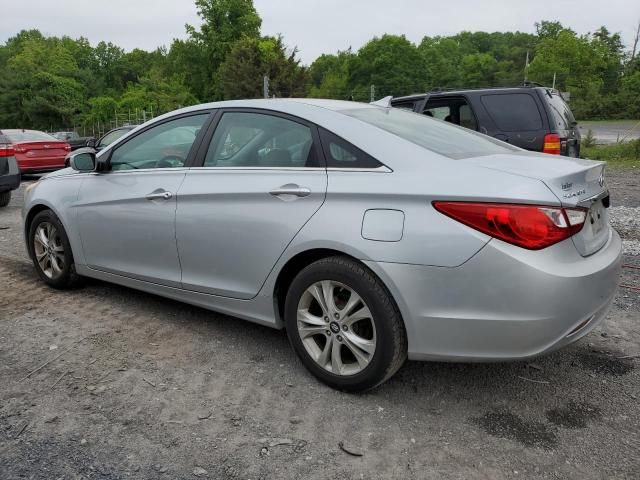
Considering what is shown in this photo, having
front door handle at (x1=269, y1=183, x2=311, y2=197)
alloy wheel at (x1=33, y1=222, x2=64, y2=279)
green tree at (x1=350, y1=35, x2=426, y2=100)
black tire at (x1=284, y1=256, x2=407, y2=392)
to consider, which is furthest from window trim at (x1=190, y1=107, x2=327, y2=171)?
green tree at (x1=350, y1=35, x2=426, y2=100)

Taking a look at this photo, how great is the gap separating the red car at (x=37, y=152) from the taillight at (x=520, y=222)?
13846mm

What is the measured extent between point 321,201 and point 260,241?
45 centimetres

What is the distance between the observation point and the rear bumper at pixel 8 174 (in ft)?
30.6

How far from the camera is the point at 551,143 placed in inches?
280

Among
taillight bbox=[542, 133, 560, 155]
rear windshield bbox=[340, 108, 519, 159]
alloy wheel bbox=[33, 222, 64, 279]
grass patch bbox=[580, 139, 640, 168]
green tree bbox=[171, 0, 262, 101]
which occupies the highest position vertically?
green tree bbox=[171, 0, 262, 101]

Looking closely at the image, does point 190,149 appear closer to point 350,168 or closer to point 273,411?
point 350,168

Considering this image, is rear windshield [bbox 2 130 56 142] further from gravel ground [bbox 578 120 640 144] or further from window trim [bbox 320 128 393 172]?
gravel ground [bbox 578 120 640 144]

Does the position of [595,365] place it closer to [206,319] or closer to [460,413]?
[460,413]

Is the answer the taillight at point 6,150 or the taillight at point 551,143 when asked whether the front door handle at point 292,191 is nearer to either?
the taillight at point 551,143

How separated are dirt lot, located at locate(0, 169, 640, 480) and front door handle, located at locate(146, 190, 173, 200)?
897 millimetres

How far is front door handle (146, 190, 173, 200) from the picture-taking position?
143 inches

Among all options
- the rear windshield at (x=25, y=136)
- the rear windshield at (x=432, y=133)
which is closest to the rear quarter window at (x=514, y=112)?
the rear windshield at (x=432, y=133)

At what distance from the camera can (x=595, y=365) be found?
328 centimetres

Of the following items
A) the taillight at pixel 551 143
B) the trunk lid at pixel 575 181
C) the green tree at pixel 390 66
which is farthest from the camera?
the green tree at pixel 390 66
